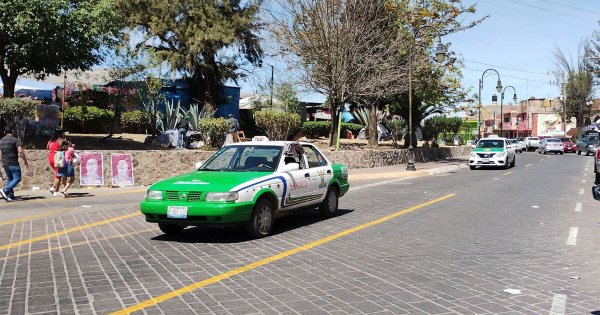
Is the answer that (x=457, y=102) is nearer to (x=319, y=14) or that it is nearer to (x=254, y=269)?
(x=319, y=14)

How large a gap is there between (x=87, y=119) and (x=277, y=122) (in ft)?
35.3

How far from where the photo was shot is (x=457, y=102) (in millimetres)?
35844

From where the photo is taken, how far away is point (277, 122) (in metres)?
28.5

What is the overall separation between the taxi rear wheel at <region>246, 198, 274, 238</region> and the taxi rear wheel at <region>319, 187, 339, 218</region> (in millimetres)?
2229

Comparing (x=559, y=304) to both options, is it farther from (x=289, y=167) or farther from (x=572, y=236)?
(x=289, y=167)

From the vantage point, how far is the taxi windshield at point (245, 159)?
9.73 m

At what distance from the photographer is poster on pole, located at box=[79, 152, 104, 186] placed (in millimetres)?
17844

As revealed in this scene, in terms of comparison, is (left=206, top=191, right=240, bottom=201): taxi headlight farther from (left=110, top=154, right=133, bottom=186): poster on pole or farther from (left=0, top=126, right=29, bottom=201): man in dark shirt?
(left=110, top=154, right=133, bottom=186): poster on pole

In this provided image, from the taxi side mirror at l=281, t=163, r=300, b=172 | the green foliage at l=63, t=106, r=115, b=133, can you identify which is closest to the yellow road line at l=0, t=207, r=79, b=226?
the taxi side mirror at l=281, t=163, r=300, b=172

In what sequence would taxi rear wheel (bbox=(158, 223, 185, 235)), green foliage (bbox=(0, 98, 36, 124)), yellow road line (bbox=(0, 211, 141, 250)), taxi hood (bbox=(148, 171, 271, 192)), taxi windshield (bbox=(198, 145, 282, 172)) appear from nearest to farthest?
taxi hood (bbox=(148, 171, 271, 192)) < yellow road line (bbox=(0, 211, 141, 250)) < taxi rear wheel (bbox=(158, 223, 185, 235)) < taxi windshield (bbox=(198, 145, 282, 172)) < green foliage (bbox=(0, 98, 36, 124))

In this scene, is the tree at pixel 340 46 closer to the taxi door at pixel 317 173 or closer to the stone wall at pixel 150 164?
the stone wall at pixel 150 164

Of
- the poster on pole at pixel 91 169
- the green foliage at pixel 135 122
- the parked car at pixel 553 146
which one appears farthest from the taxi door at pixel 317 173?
the parked car at pixel 553 146

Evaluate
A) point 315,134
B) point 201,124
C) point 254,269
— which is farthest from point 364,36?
point 254,269

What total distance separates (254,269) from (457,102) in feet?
102
